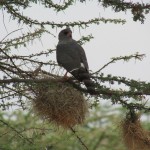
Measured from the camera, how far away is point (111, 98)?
13.6 feet

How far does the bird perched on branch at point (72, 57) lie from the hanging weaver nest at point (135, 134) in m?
0.61

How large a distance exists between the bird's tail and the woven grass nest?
0.16 metres

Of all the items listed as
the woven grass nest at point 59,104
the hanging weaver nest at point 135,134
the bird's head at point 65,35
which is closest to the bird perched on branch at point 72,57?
the bird's head at point 65,35

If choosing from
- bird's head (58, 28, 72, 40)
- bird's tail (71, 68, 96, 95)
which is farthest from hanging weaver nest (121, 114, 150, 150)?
bird's head (58, 28, 72, 40)

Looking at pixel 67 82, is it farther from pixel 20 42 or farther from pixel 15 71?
pixel 20 42

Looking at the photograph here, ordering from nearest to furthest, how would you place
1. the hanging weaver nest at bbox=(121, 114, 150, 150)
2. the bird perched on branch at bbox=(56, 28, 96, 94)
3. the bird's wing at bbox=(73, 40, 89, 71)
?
1. the hanging weaver nest at bbox=(121, 114, 150, 150)
2. the bird perched on branch at bbox=(56, 28, 96, 94)
3. the bird's wing at bbox=(73, 40, 89, 71)

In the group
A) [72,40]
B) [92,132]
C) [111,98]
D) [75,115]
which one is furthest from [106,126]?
[111,98]

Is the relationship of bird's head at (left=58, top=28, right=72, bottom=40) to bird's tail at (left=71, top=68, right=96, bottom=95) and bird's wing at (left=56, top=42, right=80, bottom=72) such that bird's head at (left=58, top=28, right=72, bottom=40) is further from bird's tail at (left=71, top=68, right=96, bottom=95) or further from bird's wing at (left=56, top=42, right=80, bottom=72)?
bird's tail at (left=71, top=68, right=96, bottom=95)

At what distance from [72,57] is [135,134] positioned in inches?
53.5

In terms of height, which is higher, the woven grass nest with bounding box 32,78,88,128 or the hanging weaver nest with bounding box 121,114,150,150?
the woven grass nest with bounding box 32,78,88,128

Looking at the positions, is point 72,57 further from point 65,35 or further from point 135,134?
point 135,134

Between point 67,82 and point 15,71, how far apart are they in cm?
78

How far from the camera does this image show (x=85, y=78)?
15.8 feet

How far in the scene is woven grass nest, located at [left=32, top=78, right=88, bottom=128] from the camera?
5117mm
